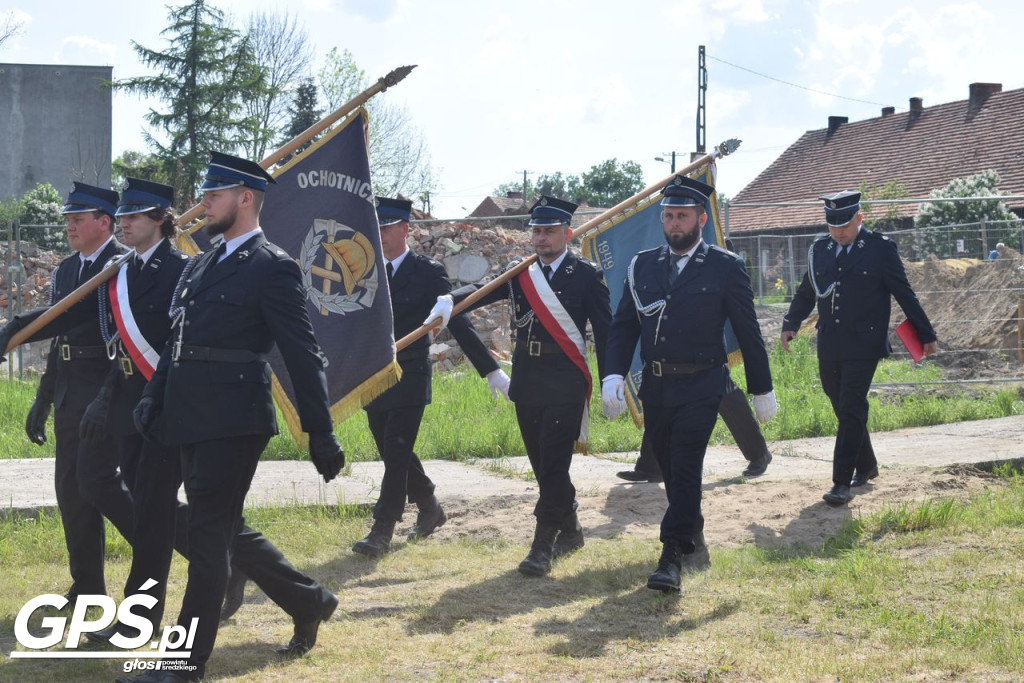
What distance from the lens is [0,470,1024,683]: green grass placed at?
489 centimetres

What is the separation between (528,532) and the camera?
25.0 ft

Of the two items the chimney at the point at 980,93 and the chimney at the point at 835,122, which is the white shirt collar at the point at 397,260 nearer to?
the chimney at the point at 980,93

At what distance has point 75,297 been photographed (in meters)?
5.66

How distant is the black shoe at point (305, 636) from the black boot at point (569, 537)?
2142 millimetres

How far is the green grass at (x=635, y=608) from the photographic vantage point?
192 inches

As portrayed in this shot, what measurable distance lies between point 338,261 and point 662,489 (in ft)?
10.4

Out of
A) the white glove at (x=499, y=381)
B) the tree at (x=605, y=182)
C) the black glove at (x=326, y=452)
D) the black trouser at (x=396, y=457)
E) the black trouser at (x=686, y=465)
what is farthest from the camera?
the tree at (x=605, y=182)

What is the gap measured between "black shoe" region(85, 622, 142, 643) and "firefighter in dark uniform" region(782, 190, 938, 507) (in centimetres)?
443

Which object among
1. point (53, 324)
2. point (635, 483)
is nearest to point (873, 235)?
point (635, 483)

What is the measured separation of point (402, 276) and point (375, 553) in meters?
1.65

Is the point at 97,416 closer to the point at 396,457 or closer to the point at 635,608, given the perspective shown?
the point at 396,457

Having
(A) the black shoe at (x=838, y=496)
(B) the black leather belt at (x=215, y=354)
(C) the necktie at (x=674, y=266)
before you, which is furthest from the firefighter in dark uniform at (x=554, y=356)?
(B) the black leather belt at (x=215, y=354)

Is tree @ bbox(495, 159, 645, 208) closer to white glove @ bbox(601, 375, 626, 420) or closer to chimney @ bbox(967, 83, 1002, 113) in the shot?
chimney @ bbox(967, 83, 1002, 113)

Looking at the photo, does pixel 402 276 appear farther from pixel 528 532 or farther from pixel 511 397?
pixel 528 532
